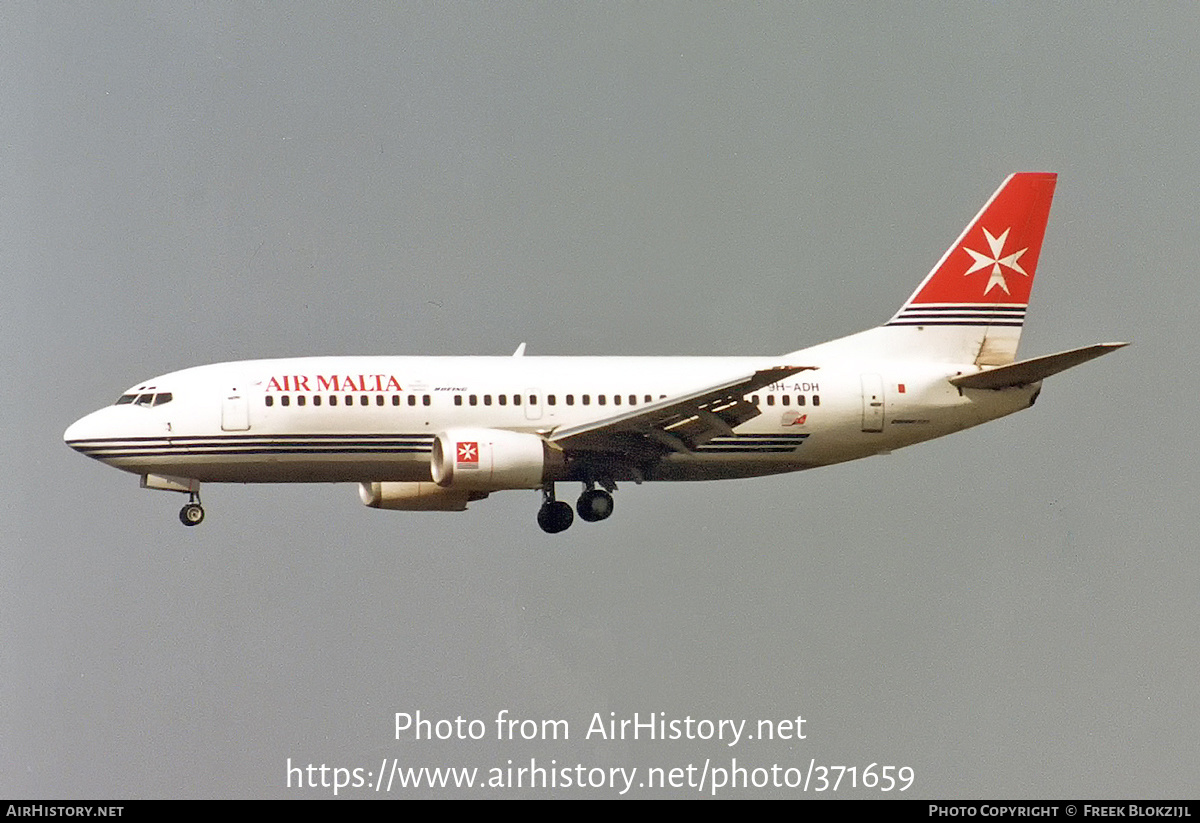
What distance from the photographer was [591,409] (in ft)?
214

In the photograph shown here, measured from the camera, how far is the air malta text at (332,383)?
6347cm

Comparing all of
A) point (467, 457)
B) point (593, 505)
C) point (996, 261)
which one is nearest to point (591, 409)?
point (593, 505)

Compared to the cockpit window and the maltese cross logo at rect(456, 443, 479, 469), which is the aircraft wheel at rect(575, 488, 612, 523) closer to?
the maltese cross logo at rect(456, 443, 479, 469)

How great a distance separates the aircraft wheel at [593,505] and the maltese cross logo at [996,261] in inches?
487

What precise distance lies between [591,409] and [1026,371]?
37.8ft

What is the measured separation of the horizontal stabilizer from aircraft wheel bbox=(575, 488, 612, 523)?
33.0 feet

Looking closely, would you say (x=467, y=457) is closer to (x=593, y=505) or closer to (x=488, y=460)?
(x=488, y=460)

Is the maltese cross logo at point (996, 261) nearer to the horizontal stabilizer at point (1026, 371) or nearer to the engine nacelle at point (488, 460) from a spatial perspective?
the horizontal stabilizer at point (1026, 371)

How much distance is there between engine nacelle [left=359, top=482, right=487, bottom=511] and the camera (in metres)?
67.8

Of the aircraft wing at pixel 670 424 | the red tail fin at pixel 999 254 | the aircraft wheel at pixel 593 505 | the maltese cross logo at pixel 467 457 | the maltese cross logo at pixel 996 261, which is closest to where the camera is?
the aircraft wing at pixel 670 424

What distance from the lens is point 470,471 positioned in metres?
62.1

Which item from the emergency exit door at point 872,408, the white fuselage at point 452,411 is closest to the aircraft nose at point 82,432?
the white fuselage at point 452,411

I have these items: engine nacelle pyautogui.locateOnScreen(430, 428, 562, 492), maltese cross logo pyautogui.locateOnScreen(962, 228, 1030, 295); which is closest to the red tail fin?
maltese cross logo pyautogui.locateOnScreen(962, 228, 1030, 295)
